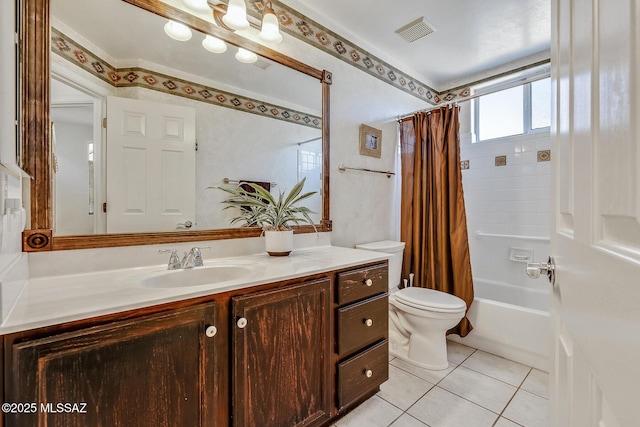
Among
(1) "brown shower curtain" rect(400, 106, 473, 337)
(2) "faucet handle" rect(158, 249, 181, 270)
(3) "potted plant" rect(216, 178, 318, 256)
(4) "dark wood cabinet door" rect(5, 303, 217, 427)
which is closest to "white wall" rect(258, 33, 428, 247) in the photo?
(1) "brown shower curtain" rect(400, 106, 473, 337)

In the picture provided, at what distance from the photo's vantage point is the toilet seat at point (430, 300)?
67.1 inches

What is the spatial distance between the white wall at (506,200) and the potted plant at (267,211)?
201cm

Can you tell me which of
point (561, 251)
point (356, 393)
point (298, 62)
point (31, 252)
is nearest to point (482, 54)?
point (298, 62)

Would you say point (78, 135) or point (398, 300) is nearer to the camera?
point (78, 135)

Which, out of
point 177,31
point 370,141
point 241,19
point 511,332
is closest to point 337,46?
point 370,141

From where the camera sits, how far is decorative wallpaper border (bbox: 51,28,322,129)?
107 centimetres

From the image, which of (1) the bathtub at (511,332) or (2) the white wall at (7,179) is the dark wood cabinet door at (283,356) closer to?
(2) the white wall at (7,179)

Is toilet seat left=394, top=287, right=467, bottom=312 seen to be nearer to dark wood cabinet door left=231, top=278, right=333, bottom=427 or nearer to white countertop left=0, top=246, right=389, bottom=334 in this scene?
white countertop left=0, top=246, right=389, bottom=334

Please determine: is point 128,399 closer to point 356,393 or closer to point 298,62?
point 356,393

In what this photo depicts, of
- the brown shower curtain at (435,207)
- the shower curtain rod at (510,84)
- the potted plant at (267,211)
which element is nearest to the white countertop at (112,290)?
the potted plant at (267,211)

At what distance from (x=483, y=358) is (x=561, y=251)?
1.72 metres

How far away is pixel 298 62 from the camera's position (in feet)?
5.71

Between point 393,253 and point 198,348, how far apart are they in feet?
5.23

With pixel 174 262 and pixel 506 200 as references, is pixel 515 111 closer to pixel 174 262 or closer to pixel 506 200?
pixel 506 200
